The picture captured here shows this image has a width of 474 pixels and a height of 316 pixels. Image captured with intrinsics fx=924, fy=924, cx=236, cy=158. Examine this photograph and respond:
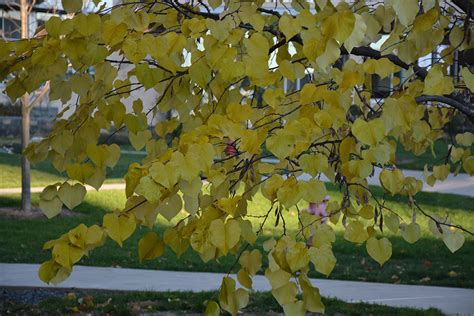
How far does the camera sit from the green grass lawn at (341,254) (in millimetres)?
9945

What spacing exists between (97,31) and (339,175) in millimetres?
1119

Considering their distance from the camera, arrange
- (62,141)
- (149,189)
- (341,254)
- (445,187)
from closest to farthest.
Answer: (149,189) → (62,141) → (341,254) → (445,187)

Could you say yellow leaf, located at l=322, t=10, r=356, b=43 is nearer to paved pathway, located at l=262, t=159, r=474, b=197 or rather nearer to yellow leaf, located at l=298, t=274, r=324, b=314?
yellow leaf, located at l=298, t=274, r=324, b=314

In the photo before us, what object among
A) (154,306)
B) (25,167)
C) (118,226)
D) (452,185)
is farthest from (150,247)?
(452,185)

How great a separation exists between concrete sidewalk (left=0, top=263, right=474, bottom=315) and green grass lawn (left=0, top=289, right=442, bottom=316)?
481 mm

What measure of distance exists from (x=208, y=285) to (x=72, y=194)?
19.3 ft

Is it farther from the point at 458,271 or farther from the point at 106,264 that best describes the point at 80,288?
the point at 458,271

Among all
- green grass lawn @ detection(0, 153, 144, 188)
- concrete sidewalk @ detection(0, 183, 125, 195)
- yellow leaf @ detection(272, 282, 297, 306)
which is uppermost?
yellow leaf @ detection(272, 282, 297, 306)

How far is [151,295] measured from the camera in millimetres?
8062

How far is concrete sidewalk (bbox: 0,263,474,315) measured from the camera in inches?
322

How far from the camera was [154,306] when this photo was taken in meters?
7.58

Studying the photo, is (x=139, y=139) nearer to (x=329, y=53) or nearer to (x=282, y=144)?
(x=282, y=144)

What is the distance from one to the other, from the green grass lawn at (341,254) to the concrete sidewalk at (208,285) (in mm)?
486

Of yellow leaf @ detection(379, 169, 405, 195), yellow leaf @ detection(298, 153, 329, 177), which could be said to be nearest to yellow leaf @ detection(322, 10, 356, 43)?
yellow leaf @ detection(298, 153, 329, 177)
